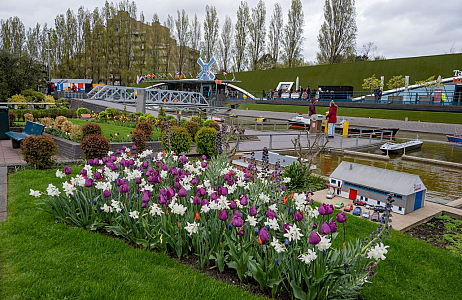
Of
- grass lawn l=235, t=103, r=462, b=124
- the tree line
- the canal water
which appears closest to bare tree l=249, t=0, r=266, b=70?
the tree line

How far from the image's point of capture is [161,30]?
6162cm

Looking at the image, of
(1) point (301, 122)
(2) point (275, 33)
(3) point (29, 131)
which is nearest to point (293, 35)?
(2) point (275, 33)

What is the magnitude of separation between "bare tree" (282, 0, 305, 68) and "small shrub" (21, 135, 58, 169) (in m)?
53.5

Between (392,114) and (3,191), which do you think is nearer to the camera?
(3,191)

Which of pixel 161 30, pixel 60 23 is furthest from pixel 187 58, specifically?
pixel 60 23

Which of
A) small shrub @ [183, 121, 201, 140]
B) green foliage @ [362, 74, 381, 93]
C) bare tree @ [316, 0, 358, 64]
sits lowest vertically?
small shrub @ [183, 121, 201, 140]

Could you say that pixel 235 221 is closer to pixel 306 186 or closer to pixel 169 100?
pixel 306 186

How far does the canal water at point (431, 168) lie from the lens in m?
8.02

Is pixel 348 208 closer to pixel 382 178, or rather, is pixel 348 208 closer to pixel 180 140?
pixel 382 178

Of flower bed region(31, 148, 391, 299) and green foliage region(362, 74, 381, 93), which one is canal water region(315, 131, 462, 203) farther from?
green foliage region(362, 74, 381, 93)

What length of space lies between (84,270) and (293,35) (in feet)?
189

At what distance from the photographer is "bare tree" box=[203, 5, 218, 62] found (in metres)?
61.3

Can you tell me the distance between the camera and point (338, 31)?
48.8 meters

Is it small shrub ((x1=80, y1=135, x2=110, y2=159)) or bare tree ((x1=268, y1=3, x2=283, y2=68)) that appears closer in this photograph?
small shrub ((x1=80, y1=135, x2=110, y2=159))
